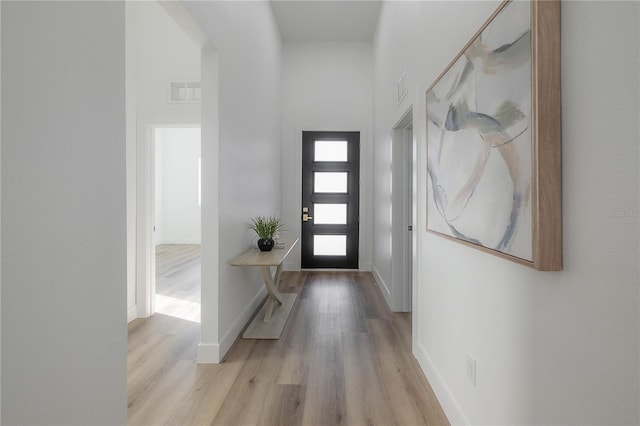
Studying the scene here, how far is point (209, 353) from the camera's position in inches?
96.9

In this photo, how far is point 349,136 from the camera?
5590mm

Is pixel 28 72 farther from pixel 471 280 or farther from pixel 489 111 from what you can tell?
pixel 471 280

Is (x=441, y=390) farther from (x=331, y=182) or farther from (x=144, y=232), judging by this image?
(x=331, y=182)

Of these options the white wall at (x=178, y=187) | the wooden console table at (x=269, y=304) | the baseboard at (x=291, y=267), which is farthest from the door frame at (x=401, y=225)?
the white wall at (x=178, y=187)

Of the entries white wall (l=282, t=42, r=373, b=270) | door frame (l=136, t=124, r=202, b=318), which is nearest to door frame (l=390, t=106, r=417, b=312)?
white wall (l=282, t=42, r=373, b=270)

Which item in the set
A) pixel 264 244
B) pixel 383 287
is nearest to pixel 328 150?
pixel 383 287

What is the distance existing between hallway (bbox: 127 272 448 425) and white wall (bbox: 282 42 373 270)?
2406 millimetres

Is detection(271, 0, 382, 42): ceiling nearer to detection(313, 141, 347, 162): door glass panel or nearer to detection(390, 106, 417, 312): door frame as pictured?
detection(313, 141, 347, 162): door glass panel

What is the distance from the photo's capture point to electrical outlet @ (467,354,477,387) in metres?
1.50

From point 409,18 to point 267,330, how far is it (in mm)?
2977

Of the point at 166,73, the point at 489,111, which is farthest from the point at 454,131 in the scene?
the point at 166,73

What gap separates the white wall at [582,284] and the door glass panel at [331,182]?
13.3 ft

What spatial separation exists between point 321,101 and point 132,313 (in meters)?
4.11

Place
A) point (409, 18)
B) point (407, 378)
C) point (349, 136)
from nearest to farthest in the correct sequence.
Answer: point (407, 378), point (409, 18), point (349, 136)
